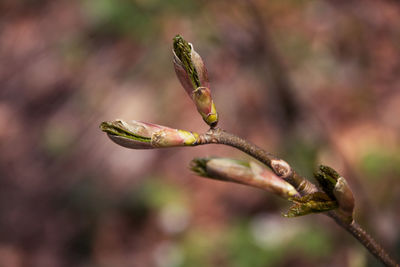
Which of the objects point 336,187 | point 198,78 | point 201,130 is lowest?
point 336,187

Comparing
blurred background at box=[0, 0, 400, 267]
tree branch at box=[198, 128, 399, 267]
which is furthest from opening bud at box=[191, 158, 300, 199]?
blurred background at box=[0, 0, 400, 267]

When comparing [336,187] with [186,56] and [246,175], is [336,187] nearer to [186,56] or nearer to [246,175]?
[246,175]

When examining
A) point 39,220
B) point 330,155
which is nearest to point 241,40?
point 330,155

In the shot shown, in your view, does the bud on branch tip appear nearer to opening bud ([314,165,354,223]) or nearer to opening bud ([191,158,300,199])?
opening bud ([191,158,300,199])

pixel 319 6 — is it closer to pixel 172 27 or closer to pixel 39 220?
pixel 172 27

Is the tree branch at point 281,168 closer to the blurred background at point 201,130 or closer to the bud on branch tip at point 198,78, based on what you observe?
the bud on branch tip at point 198,78

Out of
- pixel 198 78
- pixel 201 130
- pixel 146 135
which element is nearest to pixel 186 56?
pixel 198 78
